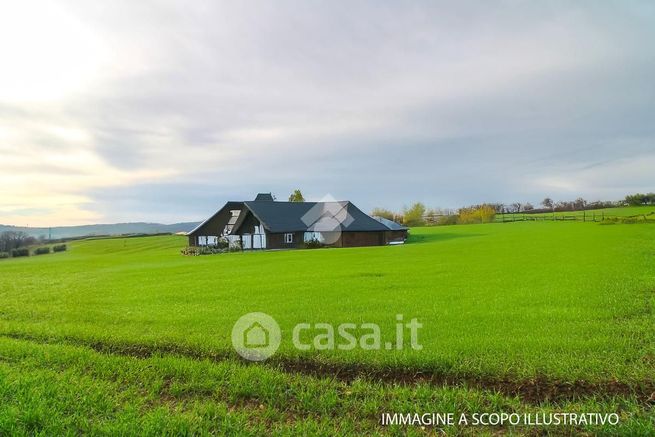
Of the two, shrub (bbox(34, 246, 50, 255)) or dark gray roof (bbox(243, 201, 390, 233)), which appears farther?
shrub (bbox(34, 246, 50, 255))

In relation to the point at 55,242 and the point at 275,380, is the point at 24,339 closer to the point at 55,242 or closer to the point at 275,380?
the point at 275,380

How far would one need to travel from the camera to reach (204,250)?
159 ft

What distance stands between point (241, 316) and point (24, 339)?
13.9 ft

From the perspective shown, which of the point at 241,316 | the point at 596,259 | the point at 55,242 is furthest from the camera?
the point at 55,242

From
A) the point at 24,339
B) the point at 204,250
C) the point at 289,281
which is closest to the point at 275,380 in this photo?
the point at 24,339

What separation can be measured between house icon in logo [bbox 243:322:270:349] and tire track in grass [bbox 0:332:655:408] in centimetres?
58

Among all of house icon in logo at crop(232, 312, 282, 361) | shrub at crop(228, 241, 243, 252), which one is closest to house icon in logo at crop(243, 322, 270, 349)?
house icon in logo at crop(232, 312, 282, 361)

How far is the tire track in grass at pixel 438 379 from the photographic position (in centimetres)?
473

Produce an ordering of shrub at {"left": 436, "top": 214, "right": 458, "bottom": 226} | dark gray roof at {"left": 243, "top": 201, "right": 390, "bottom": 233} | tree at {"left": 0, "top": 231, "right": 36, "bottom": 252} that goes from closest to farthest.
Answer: tree at {"left": 0, "top": 231, "right": 36, "bottom": 252}, dark gray roof at {"left": 243, "top": 201, "right": 390, "bottom": 233}, shrub at {"left": 436, "top": 214, "right": 458, "bottom": 226}

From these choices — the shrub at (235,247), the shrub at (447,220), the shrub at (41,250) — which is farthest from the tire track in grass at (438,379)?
the shrub at (447,220)

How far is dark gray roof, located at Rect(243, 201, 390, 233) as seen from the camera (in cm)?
4972

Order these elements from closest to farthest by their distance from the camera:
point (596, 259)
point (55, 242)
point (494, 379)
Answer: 1. point (494, 379)
2. point (596, 259)
3. point (55, 242)

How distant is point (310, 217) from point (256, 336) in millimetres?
45415

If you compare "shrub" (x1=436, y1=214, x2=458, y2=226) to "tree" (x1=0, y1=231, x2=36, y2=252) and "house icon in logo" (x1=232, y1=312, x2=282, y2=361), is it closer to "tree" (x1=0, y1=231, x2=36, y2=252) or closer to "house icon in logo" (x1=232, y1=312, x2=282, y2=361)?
"tree" (x1=0, y1=231, x2=36, y2=252)
